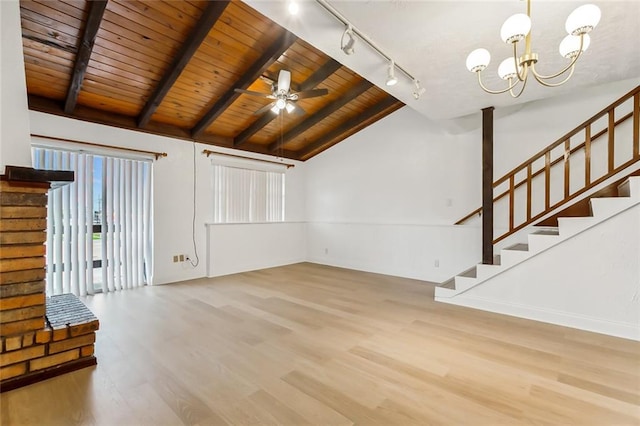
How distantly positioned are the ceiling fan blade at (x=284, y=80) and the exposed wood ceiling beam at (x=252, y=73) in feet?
0.63

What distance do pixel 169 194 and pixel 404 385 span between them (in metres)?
4.37

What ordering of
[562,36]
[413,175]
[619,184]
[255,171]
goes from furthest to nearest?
[255,171] < [413,175] < [619,184] < [562,36]

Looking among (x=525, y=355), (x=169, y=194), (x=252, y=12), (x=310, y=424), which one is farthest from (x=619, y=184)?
(x=169, y=194)

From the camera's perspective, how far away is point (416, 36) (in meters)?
2.32

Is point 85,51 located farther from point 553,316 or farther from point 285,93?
point 553,316

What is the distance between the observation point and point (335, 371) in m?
2.05

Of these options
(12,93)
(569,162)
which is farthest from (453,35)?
(12,93)

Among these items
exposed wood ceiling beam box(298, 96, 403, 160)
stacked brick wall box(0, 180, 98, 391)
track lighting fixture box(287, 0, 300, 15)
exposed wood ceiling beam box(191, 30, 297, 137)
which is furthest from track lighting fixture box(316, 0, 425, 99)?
stacked brick wall box(0, 180, 98, 391)

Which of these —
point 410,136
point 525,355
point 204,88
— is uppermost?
point 204,88

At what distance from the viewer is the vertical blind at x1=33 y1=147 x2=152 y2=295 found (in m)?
3.59

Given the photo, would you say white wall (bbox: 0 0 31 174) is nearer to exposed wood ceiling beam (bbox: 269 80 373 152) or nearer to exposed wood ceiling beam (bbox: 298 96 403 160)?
exposed wood ceiling beam (bbox: 269 80 373 152)

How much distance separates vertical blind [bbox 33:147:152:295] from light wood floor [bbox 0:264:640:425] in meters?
0.87

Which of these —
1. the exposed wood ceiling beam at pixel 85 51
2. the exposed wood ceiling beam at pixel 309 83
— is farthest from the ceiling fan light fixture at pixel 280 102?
the exposed wood ceiling beam at pixel 85 51

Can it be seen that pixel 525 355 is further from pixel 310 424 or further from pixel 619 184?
pixel 619 184
